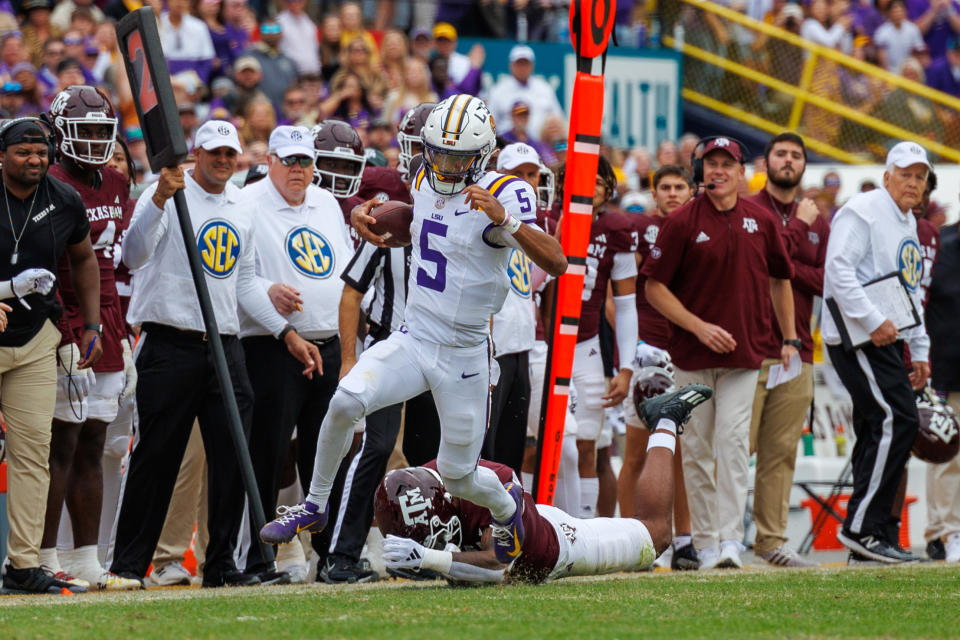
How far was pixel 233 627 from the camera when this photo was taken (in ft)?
18.0

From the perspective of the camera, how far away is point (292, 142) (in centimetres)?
856

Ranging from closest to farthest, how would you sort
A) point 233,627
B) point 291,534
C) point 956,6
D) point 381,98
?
point 233,627 → point 291,534 → point 381,98 → point 956,6

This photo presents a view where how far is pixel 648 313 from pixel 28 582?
4.68m

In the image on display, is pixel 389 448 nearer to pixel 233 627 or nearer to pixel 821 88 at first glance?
pixel 233 627

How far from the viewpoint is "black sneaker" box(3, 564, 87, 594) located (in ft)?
24.2

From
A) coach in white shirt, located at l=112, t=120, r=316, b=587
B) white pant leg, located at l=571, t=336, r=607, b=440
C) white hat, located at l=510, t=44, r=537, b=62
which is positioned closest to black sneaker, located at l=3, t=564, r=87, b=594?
coach in white shirt, located at l=112, t=120, r=316, b=587

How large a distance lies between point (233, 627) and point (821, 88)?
14.2 m

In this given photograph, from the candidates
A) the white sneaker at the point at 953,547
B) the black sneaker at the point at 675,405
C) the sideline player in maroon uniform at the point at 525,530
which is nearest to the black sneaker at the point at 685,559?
the black sneaker at the point at 675,405

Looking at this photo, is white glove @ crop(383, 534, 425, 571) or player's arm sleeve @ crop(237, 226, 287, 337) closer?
Answer: white glove @ crop(383, 534, 425, 571)

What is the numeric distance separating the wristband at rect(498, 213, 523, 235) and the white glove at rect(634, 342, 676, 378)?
101 inches

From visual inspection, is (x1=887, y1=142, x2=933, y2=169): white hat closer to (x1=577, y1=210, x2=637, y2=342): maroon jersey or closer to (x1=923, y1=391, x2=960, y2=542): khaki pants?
(x1=577, y1=210, x2=637, y2=342): maroon jersey

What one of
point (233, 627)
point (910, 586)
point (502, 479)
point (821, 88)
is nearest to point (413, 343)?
point (502, 479)

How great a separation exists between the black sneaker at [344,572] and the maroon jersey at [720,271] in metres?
2.39

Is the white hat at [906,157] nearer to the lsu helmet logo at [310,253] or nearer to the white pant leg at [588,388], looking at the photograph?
the white pant leg at [588,388]
